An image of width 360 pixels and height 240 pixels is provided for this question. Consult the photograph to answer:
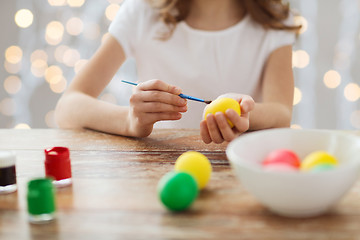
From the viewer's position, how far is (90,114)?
124 cm

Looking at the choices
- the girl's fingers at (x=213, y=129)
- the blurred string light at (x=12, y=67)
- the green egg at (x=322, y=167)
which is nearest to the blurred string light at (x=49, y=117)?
the blurred string light at (x=12, y=67)

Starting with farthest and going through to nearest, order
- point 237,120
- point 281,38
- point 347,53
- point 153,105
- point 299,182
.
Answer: point 347,53, point 281,38, point 153,105, point 237,120, point 299,182

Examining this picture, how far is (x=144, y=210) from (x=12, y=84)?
2318 millimetres

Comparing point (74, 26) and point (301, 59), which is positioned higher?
point (74, 26)

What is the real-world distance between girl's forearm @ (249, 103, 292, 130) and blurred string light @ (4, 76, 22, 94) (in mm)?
1923

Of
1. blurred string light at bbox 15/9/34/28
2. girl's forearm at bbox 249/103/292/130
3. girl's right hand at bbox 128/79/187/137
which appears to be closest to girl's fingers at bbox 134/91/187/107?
girl's right hand at bbox 128/79/187/137

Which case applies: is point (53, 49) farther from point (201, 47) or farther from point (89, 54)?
point (201, 47)

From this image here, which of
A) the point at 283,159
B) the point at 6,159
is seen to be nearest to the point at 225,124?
the point at 283,159

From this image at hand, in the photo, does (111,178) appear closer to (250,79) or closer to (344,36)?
(250,79)

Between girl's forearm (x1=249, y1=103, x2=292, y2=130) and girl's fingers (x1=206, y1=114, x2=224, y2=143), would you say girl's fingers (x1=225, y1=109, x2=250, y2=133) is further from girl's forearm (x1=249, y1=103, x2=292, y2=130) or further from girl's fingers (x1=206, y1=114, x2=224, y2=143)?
girl's forearm (x1=249, y1=103, x2=292, y2=130)

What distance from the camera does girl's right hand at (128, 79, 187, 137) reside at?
102 centimetres

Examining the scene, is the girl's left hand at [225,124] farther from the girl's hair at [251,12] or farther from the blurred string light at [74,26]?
the blurred string light at [74,26]

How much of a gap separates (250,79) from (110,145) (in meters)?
0.71

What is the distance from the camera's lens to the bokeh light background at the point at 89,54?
2.50 m
